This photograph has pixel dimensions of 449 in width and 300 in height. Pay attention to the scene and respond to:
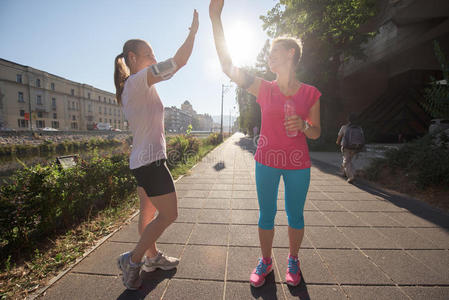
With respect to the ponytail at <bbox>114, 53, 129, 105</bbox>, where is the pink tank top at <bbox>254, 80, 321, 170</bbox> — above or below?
below

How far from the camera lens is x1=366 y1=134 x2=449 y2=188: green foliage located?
4262 millimetres

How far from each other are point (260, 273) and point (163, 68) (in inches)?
→ 77.3

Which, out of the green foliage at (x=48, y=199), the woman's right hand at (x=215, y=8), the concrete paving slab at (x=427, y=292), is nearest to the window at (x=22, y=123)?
the green foliage at (x=48, y=199)

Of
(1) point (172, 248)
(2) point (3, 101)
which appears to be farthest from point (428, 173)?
(2) point (3, 101)

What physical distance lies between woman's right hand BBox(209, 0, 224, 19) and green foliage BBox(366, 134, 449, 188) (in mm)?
5539

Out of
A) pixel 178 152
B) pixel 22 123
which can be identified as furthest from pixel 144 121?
pixel 22 123

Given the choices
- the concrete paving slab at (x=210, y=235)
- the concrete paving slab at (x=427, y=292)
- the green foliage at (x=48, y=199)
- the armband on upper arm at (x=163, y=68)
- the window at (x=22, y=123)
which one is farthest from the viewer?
the window at (x=22, y=123)

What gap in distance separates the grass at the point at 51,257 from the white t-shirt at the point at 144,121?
1.52 m

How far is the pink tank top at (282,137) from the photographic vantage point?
1.63m

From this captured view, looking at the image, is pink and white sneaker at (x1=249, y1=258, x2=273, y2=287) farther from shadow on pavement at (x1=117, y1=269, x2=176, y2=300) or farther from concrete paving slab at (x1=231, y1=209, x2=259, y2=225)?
concrete paving slab at (x1=231, y1=209, x2=259, y2=225)

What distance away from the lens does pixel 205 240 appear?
2627 millimetres

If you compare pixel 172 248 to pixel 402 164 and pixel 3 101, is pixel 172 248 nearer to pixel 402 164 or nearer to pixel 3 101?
pixel 402 164

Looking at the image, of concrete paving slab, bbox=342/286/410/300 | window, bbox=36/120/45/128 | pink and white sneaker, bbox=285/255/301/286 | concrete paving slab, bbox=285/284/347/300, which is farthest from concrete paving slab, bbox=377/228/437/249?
window, bbox=36/120/45/128

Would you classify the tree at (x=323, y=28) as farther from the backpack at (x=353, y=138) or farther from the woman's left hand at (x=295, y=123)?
the woman's left hand at (x=295, y=123)
